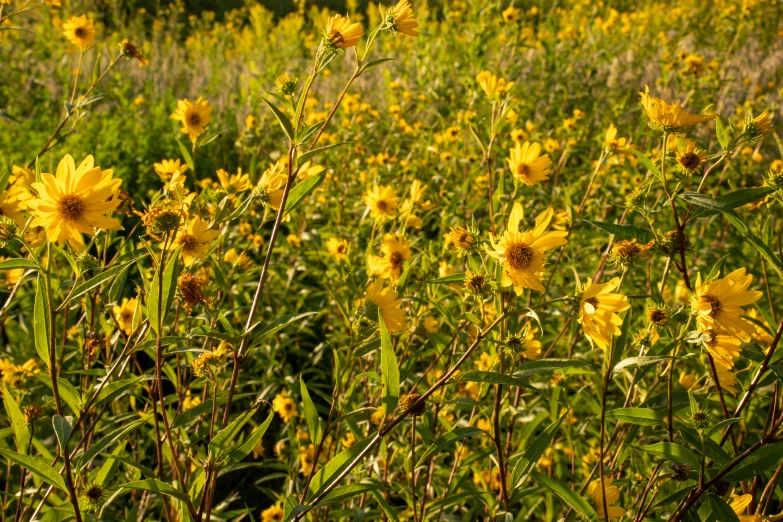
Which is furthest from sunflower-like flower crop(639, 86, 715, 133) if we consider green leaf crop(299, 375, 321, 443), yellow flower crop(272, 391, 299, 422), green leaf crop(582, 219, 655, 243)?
yellow flower crop(272, 391, 299, 422)

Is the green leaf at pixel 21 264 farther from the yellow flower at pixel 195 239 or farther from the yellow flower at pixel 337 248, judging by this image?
the yellow flower at pixel 337 248

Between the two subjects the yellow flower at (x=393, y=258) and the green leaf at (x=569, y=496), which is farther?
the yellow flower at (x=393, y=258)

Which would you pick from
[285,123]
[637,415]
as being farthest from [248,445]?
[637,415]

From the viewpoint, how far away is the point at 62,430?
779 millimetres

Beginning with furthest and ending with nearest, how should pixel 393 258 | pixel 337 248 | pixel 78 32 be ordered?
1. pixel 78 32
2. pixel 337 248
3. pixel 393 258

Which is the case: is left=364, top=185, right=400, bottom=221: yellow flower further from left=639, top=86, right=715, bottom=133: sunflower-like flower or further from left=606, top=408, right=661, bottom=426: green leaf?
left=606, top=408, right=661, bottom=426: green leaf

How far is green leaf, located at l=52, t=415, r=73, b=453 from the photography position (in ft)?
2.52

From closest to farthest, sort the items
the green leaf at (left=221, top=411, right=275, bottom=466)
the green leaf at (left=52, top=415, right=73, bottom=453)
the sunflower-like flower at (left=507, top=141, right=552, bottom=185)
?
the green leaf at (left=52, top=415, right=73, bottom=453) → the green leaf at (left=221, top=411, right=275, bottom=466) → the sunflower-like flower at (left=507, top=141, right=552, bottom=185)

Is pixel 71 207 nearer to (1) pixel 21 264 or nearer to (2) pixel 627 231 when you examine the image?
(1) pixel 21 264

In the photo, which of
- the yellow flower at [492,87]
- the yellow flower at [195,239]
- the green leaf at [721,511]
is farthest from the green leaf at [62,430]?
the yellow flower at [492,87]

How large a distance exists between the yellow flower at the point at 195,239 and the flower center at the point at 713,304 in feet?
2.64

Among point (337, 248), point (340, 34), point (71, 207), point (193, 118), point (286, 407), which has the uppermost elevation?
point (340, 34)

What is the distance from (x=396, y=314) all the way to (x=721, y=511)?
582 mm

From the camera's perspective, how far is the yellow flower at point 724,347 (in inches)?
37.0
